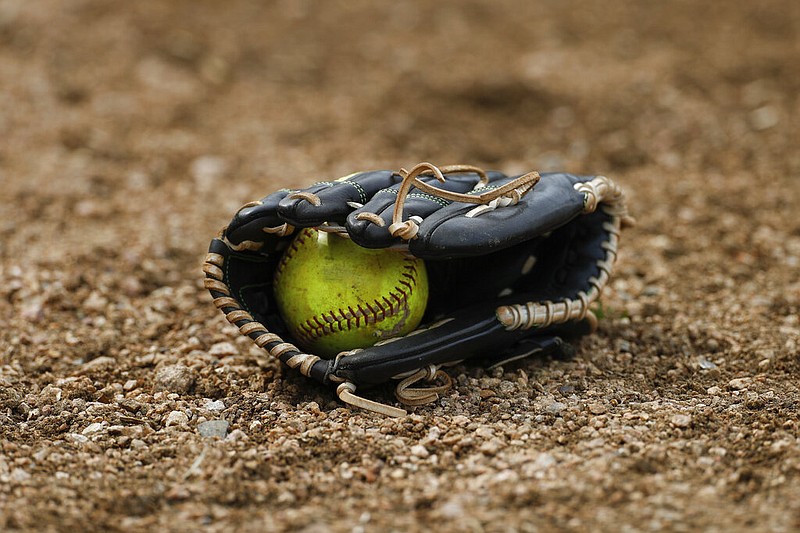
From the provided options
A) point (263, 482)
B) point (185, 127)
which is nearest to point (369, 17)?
point (185, 127)

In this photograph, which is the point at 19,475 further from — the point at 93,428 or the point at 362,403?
the point at 362,403

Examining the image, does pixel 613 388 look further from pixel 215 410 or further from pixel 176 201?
pixel 176 201

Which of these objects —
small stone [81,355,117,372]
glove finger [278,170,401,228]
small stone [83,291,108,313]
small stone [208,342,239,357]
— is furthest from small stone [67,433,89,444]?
small stone [83,291,108,313]

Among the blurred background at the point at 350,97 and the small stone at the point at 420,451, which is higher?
the blurred background at the point at 350,97

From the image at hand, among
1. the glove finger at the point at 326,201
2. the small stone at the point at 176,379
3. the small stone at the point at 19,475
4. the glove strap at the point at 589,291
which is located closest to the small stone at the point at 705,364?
the glove strap at the point at 589,291

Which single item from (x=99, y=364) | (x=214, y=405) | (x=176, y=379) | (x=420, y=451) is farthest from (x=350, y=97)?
(x=420, y=451)

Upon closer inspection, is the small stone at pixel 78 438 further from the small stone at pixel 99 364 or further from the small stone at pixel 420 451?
the small stone at pixel 420 451
